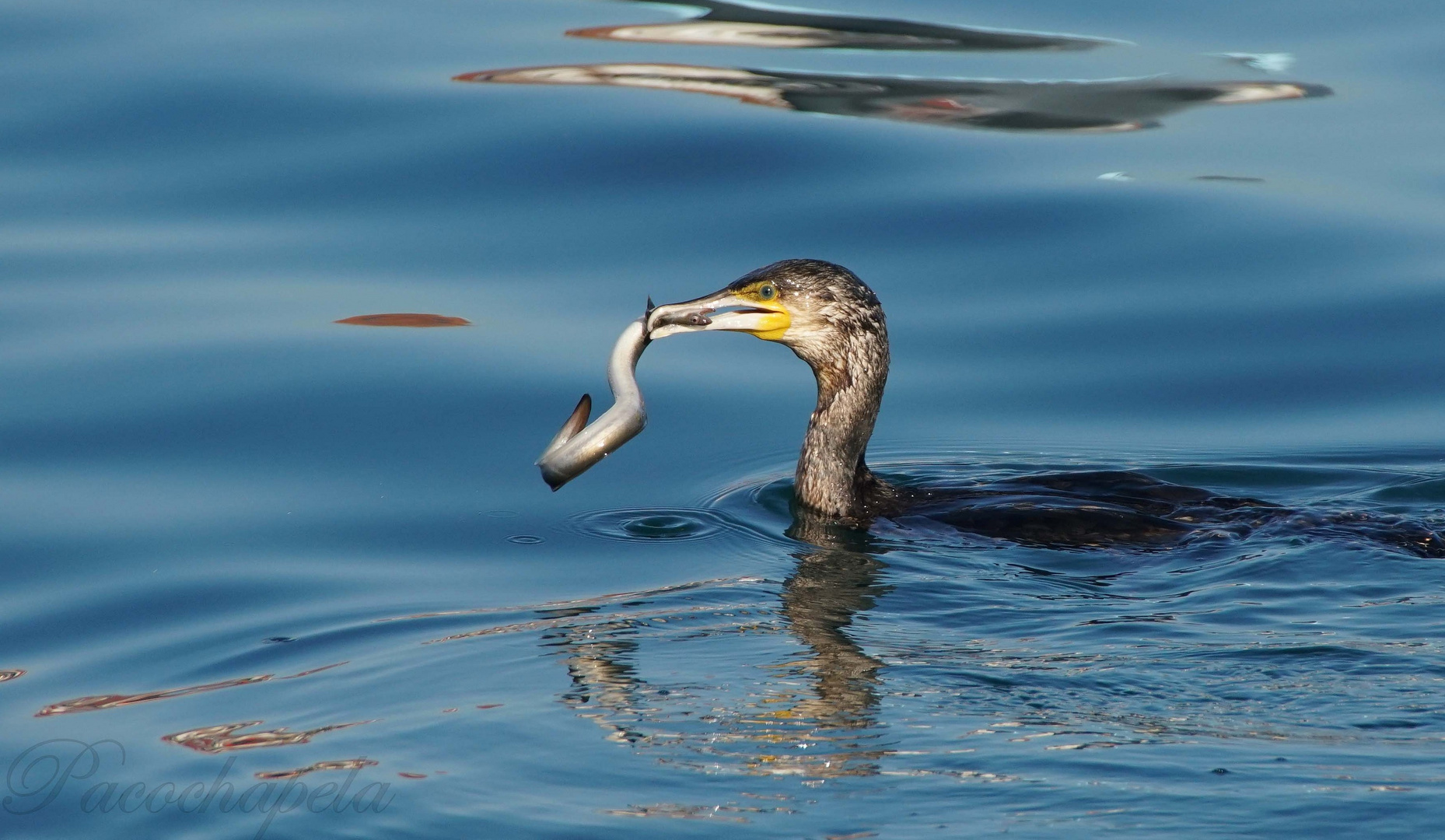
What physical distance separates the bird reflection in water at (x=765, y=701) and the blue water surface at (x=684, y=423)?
0.08 feet

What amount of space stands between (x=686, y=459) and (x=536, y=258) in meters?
2.45

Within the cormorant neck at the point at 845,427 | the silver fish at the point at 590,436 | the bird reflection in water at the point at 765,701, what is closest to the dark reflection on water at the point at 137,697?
the bird reflection in water at the point at 765,701

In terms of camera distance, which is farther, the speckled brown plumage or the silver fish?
the speckled brown plumage

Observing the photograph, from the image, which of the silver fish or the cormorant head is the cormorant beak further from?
the silver fish

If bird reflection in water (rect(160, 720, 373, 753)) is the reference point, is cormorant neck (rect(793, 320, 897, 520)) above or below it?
above

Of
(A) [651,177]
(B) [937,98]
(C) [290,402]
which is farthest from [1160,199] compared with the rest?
(C) [290,402]

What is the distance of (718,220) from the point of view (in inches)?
404

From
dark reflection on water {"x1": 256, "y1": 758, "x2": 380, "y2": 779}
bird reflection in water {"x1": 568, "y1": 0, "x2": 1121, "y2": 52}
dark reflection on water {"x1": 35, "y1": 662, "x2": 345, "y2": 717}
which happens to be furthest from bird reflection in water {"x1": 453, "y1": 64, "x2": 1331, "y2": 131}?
dark reflection on water {"x1": 256, "y1": 758, "x2": 380, "y2": 779}

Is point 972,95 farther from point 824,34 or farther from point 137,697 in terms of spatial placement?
point 137,697

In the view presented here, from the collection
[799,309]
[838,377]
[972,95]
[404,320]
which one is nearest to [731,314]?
[799,309]

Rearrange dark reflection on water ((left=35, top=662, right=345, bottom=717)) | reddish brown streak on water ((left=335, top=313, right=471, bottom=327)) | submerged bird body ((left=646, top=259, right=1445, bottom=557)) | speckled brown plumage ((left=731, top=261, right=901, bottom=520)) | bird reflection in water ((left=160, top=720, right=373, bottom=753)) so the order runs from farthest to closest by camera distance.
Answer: reddish brown streak on water ((left=335, top=313, right=471, bottom=327)), speckled brown plumage ((left=731, top=261, right=901, bottom=520)), submerged bird body ((left=646, top=259, right=1445, bottom=557)), dark reflection on water ((left=35, top=662, right=345, bottom=717)), bird reflection in water ((left=160, top=720, right=373, bottom=753))

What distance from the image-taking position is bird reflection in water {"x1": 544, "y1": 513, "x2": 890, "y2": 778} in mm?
4691

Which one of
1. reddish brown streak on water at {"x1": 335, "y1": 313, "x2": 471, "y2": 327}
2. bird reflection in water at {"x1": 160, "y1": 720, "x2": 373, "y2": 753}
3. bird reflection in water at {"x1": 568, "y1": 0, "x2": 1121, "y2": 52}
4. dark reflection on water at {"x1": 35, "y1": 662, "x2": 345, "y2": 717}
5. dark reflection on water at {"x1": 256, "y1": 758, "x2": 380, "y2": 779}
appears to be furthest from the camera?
bird reflection in water at {"x1": 568, "y1": 0, "x2": 1121, "y2": 52}

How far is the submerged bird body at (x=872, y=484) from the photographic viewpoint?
22.2 feet
